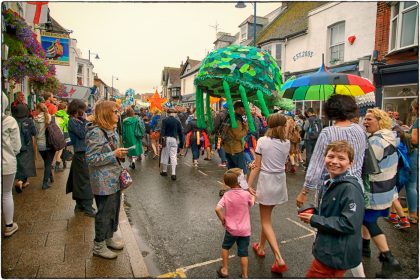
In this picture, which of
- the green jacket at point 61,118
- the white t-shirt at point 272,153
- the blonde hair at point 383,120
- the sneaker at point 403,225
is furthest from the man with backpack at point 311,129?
the green jacket at point 61,118

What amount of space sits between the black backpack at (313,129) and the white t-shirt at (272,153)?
6016mm

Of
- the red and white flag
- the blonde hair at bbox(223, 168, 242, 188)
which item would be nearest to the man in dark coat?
the red and white flag

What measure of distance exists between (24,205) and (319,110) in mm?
13831

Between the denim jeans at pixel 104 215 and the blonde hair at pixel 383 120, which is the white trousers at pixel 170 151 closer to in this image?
the denim jeans at pixel 104 215

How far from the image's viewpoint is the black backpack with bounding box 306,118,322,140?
9.10m

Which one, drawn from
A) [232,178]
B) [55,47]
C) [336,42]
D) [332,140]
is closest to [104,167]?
[232,178]

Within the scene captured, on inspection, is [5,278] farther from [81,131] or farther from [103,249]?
[81,131]

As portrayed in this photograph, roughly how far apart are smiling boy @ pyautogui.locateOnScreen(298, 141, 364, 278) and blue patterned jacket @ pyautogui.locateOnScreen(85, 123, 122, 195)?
2.04 meters

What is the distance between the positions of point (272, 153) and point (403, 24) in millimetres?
10700

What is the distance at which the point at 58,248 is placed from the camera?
3.64 m

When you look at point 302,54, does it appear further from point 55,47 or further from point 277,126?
point 277,126

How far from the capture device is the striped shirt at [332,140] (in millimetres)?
2840

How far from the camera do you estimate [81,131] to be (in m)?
4.84

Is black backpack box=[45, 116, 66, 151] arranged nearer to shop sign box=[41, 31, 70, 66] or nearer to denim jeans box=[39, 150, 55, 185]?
denim jeans box=[39, 150, 55, 185]
